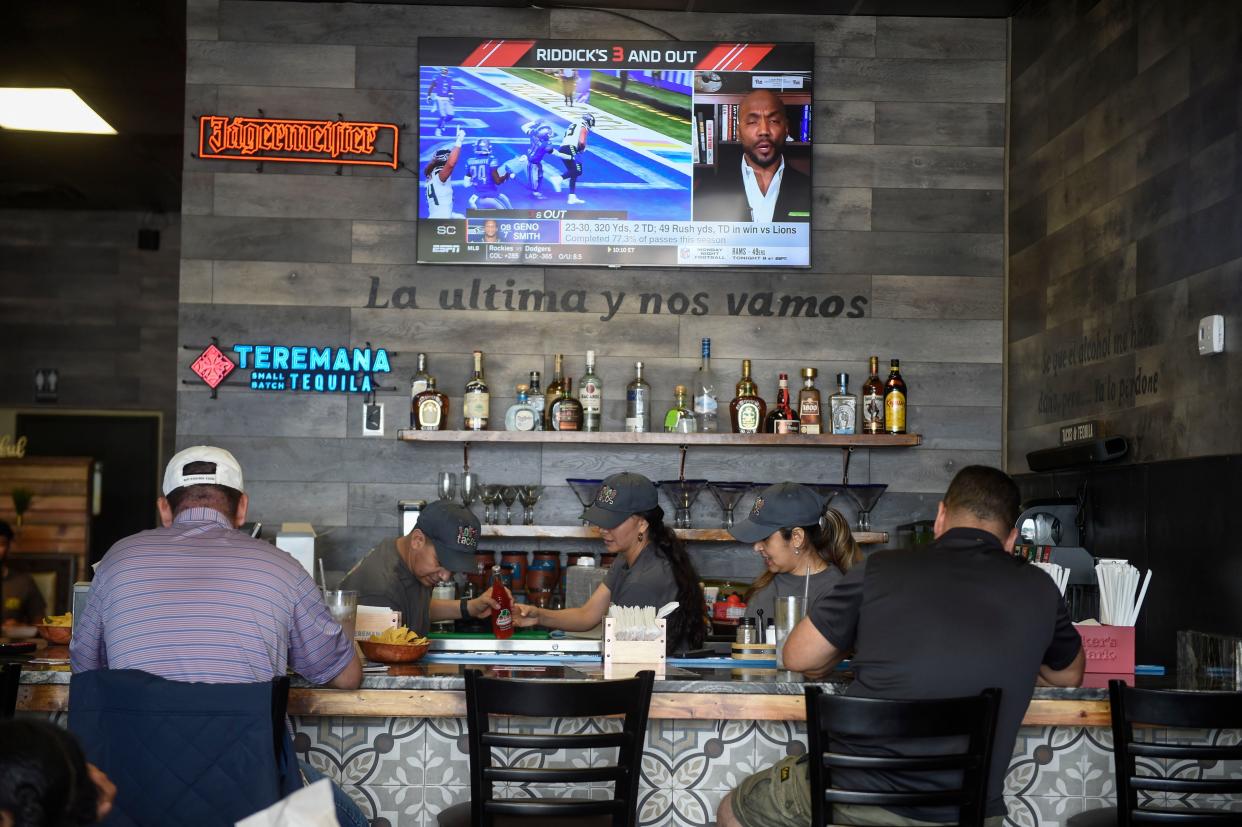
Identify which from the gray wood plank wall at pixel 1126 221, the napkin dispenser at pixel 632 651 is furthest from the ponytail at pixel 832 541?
the gray wood plank wall at pixel 1126 221

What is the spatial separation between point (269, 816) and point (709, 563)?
426 centimetres

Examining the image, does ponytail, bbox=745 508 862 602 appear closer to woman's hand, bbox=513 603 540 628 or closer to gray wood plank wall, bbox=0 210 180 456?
woman's hand, bbox=513 603 540 628

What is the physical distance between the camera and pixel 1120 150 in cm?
439

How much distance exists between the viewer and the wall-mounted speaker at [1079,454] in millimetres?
4199

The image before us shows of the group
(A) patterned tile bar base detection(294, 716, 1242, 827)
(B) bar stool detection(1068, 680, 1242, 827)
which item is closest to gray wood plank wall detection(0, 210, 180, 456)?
(A) patterned tile bar base detection(294, 716, 1242, 827)

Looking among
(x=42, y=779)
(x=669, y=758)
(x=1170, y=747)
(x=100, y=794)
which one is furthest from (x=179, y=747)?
(x=1170, y=747)

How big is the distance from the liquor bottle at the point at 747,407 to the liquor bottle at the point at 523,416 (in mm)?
823

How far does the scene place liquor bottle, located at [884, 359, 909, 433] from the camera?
5297mm

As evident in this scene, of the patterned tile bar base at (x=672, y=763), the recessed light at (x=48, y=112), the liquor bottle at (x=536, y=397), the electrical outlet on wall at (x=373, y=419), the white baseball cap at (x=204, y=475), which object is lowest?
the patterned tile bar base at (x=672, y=763)

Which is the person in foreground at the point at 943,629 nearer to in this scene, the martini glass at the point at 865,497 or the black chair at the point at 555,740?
the black chair at the point at 555,740

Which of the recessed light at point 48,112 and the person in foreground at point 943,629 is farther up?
the recessed light at point 48,112

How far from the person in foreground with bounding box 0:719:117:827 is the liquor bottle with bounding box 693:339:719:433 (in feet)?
13.2

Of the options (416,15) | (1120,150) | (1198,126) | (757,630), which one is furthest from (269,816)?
(416,15)

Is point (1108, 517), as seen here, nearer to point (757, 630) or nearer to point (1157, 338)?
point (1157, 338)
